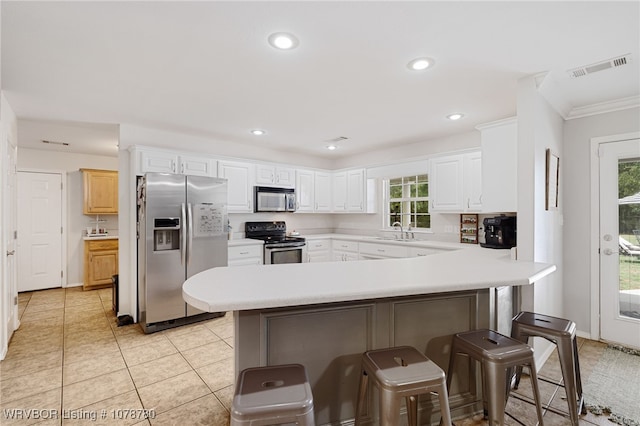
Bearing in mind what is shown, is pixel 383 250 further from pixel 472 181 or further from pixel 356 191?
pixel 472 181

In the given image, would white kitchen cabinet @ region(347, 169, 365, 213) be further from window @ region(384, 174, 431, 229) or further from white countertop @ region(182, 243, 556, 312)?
white countertop @ region(182, 243, 556, 312)

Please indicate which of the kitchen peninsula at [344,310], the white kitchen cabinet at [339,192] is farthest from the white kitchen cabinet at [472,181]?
the white kitchen cabinet at [339,192]

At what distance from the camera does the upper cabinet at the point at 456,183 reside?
3.88 metres

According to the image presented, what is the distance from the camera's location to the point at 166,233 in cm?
366

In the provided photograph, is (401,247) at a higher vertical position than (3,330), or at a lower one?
higher

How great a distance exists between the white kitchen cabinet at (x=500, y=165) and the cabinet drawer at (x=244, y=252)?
120 inches

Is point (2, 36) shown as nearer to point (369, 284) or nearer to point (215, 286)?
point (215, 286)

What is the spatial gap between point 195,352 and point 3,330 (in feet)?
5.72

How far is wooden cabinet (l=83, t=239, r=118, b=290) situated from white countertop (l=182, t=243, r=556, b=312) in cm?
486

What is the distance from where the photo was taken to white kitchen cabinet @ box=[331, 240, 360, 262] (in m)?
5.11

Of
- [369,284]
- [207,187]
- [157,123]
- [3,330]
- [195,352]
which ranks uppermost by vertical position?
[157,123]

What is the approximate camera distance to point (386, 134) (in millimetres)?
4391

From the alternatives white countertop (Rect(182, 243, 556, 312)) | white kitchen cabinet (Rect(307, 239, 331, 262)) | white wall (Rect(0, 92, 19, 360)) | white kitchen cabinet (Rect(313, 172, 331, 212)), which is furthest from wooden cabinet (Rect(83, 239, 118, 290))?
white countertop (Rect(182, 243, 556, 312))

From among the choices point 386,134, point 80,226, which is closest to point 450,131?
point 386,134
